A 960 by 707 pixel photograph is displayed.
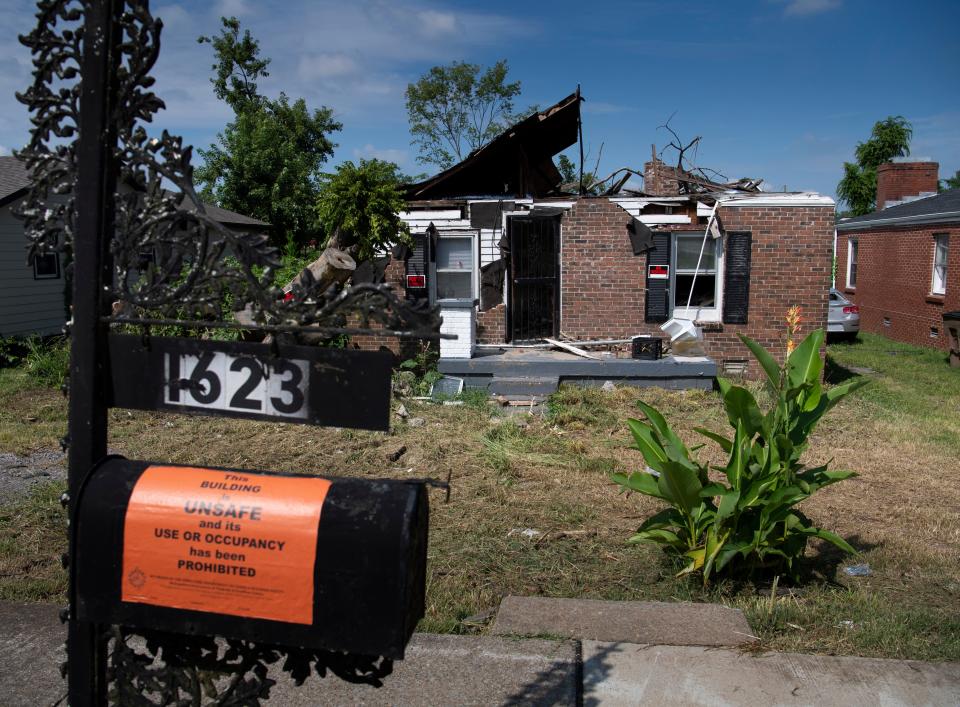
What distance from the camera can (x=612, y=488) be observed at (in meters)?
7.46

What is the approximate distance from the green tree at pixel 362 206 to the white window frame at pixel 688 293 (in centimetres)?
467

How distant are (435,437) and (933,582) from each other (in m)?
5.35

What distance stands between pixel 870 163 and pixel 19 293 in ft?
101

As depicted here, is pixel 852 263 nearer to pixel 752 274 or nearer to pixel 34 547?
pixel 752 274

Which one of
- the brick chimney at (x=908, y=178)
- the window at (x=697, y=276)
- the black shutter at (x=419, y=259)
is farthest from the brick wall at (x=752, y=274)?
the brick chimney at (x=908, y=178)

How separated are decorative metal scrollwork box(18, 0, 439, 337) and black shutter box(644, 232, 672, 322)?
11717 mm

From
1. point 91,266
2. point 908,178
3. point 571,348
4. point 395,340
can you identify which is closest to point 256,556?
point 91,266

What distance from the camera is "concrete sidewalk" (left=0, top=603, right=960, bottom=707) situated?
3.63m

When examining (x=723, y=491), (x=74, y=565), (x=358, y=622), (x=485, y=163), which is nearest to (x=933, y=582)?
(x=723, y=491)

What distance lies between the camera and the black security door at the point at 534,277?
1354cm

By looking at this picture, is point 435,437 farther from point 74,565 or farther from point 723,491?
point 74,565

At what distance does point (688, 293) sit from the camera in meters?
13.8

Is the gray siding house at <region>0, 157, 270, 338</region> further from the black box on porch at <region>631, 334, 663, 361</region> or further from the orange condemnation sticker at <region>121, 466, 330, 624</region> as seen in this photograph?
the orange condemnation sticker at <region>121, 466, 330, 624</region>

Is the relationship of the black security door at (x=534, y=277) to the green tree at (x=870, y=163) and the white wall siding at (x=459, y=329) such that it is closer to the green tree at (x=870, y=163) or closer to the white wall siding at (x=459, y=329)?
the white wall siding at (x=459, y=329)
